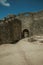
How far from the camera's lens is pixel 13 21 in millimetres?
17938

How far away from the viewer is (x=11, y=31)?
17.8m

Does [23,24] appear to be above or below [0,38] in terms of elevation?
above

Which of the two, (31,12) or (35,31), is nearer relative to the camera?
(35,31)

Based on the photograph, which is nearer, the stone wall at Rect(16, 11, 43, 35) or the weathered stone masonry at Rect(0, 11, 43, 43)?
the stone wall at Rect(16, 11, 43, 35)

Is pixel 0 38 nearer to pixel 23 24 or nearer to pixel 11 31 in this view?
pixel 11 31

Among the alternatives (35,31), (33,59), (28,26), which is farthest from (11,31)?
(33,59)

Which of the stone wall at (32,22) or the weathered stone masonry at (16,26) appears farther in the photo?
the weathered stone masonry at (16,26)

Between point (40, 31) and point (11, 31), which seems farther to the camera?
point (11, 31)

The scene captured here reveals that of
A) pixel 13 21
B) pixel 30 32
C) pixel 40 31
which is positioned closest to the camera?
pixel 40 31

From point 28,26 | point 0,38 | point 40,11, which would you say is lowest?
point 0,38

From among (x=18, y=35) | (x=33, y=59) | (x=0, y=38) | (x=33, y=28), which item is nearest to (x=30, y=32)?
(x=33, y=28)

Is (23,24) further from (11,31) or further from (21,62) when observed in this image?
(21,62)

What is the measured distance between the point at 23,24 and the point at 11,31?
1.64 metres

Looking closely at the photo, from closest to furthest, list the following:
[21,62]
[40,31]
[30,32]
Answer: [21,62] → [40,31] → [30,32]
